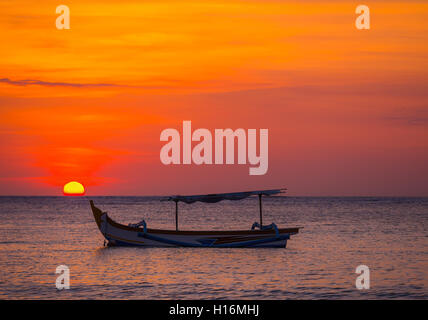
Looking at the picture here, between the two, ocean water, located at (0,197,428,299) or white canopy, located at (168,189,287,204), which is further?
white canopy, located at (168,189,287,204)

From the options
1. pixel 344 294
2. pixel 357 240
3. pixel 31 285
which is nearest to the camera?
pixel 344 294

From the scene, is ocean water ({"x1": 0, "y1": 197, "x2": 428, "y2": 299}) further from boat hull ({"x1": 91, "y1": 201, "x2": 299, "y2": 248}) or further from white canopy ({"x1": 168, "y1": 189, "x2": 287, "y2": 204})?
white canopy ({"x1": 168, "y1": 189, "x2": 287, "y2": 204})

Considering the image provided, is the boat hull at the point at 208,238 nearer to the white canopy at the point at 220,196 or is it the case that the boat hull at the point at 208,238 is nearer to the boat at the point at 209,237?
the boat at the point at 209,237

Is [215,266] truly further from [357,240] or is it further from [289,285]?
[357,240]

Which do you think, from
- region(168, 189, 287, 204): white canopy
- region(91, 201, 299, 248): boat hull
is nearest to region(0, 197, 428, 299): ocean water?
region(91, 201, 299, 248): boat hull

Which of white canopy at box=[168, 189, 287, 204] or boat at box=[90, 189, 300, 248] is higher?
white canopy at box=[168, 189, 287, 204]

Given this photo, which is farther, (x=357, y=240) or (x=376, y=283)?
(x=357, y=240)

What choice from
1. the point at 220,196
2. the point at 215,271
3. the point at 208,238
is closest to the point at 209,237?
the point at 208,238

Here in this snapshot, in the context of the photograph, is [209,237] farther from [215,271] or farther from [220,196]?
[215,271]

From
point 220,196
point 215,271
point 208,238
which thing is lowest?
point 215,271

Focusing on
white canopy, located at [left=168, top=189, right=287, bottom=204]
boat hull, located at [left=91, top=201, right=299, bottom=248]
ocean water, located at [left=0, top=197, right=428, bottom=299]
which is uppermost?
white canopy, located at [left=168, top=189, right=287, bottom=204]

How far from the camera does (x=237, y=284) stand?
25938 millimetres
